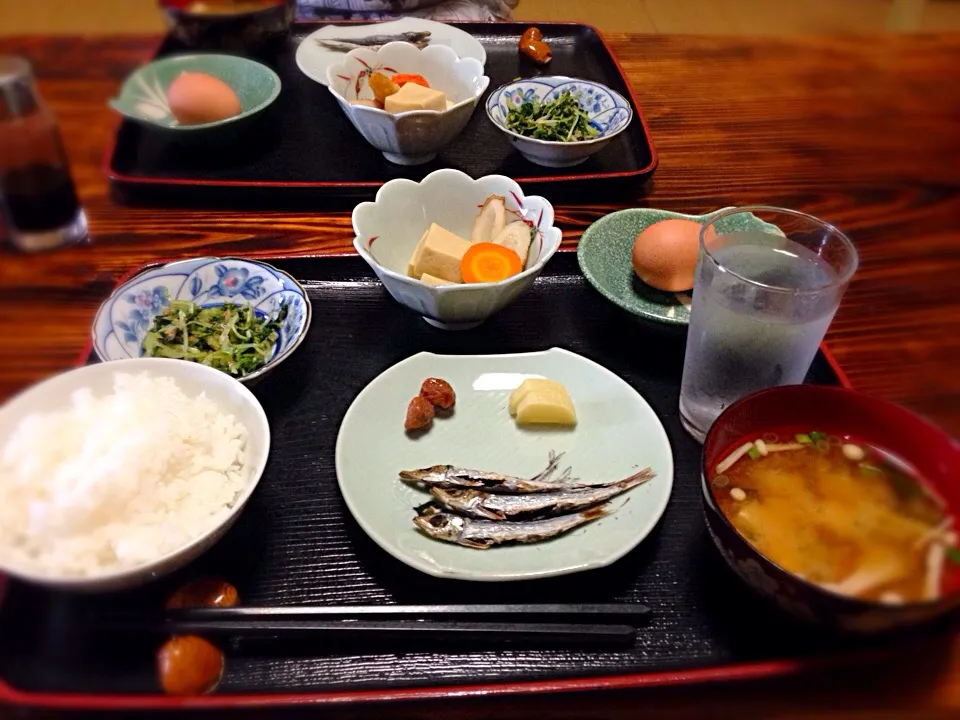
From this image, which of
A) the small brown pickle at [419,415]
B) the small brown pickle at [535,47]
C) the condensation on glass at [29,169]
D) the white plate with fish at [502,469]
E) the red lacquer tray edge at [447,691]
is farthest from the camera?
the small brown pickle at [535,47]

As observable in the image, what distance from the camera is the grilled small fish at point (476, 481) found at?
3.38ft

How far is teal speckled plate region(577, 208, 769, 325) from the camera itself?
1.31m

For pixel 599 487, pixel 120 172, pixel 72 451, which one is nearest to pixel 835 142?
pixel 599 487

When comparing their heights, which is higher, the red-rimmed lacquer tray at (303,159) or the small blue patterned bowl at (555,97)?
the small blue patterned bowl at (555,97)

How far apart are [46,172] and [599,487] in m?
0.80

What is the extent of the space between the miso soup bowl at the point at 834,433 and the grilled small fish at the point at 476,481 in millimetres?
248

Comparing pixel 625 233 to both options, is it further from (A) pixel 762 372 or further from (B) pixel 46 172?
(B) pixel 46 172

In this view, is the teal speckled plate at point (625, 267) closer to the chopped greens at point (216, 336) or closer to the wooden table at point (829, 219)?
the wooden table at point (829, 219)

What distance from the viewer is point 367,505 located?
0.99 metres

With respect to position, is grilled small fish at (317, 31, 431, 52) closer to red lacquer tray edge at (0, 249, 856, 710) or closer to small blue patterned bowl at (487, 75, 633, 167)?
small blue patterned bowl at (487, 75, 633, 167)

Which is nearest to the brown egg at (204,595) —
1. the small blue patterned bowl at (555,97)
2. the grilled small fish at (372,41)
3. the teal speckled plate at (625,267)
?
the teal speckled plate at (625,267)

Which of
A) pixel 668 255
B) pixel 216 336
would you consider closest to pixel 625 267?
pixel 668 255

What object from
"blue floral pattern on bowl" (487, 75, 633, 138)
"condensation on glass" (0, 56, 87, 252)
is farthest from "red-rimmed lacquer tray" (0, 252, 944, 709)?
"blue floral pattern on bowl" (487, 75, 633, 138)

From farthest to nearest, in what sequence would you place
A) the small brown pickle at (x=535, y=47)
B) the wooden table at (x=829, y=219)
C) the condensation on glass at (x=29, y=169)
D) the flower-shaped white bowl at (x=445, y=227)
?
the small brown pickle at (x=535, y=47) < the flower-shaped white bowl at (x=445, y=227) < the wooden table at (x=829, y=219) < the condensation on glass at (x=29, y=169)
